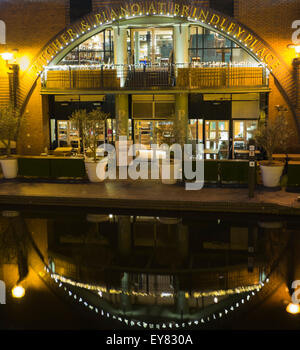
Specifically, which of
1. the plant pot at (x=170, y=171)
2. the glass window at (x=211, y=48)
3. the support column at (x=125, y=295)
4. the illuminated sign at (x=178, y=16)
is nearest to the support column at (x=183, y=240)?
the support column at (x=125, y=295)

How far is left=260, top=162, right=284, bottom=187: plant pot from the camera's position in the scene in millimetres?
15214

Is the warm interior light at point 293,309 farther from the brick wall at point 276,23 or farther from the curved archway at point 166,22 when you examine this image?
the curved archway at point 166,22

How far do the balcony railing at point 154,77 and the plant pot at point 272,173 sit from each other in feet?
22.9

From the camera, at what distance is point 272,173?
15.2 meters

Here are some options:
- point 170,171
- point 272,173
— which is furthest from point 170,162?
point 272,173

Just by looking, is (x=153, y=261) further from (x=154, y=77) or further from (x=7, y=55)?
(x=7, y=55)

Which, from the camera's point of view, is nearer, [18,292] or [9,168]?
[18,292]

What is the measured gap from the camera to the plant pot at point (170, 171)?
633 inches

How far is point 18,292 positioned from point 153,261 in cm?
274

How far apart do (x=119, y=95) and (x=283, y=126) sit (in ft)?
35.0

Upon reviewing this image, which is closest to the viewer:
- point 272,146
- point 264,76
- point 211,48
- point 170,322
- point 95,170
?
point 170,322

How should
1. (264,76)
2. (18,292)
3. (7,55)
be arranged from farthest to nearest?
(7,55)
(264,76)
(18,292)

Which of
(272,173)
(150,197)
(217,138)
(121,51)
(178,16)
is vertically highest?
(178,16)

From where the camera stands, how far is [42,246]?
986cm
